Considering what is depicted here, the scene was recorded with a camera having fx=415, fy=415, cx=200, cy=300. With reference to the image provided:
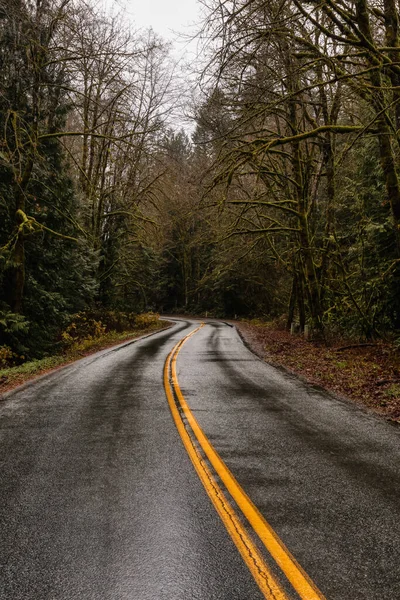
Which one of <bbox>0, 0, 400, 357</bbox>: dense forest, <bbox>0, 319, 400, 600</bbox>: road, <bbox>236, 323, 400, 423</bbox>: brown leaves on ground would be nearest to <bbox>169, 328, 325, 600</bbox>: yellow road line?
<bbox>0, 319, 400, 600</bbox>: road

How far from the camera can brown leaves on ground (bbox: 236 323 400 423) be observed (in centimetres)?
782

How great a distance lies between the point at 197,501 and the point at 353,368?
8.14 metres

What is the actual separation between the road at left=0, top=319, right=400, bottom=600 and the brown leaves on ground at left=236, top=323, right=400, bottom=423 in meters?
1.25

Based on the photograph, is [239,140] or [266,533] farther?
[239,140]

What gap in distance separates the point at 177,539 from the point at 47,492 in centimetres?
143

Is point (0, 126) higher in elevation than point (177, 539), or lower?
higher

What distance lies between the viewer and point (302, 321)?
20094 millimetres

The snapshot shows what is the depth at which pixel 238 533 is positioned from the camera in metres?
2.96

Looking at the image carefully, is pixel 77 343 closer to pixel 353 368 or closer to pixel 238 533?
pixel 353 368

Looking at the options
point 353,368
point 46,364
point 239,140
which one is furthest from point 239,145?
point 46,364

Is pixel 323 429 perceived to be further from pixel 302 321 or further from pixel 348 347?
pixel 302 321

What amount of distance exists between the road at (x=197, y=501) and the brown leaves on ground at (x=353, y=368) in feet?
4.11

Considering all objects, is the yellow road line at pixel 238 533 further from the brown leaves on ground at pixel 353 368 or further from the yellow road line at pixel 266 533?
the brown leaves on ground at pixel 353 368

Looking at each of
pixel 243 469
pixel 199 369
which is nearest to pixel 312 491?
pixel 243 469
